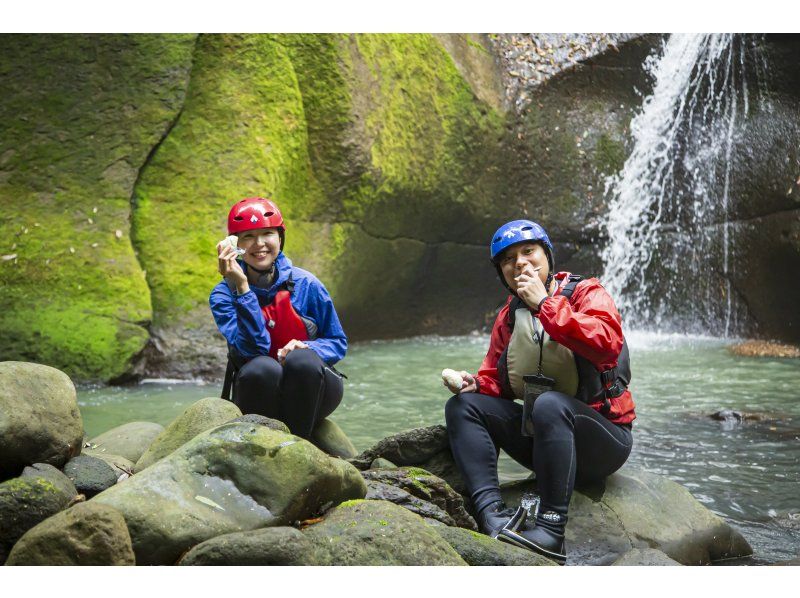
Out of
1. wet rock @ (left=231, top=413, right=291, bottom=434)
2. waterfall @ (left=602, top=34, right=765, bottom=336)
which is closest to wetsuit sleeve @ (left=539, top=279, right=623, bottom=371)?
wet rock @ (left=231, top=413, right=291, bottom=434)

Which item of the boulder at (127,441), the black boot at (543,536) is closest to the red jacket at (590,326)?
the black boot at (543,536)

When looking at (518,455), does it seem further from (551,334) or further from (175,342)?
(175,342)

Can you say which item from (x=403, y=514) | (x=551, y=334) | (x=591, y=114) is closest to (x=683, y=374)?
(x=591, y=114)

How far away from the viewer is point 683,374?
28.0 feet

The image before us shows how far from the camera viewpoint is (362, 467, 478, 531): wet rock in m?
3.77

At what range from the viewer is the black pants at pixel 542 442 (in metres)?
3.68

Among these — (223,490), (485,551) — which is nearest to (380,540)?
(485,551)

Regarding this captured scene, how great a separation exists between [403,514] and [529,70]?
9251 millimetres

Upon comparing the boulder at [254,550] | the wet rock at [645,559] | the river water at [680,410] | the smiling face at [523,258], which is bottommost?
the river water at [680,410]

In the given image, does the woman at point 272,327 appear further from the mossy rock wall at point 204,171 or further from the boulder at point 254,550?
the mossy rock wall at point 204,171

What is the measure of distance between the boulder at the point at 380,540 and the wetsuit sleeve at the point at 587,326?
990 mm

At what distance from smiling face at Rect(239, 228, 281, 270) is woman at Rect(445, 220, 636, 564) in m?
1.21

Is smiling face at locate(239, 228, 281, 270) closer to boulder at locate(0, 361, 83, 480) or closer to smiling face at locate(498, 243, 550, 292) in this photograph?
boulder at locate(0, 361, 83, 480)

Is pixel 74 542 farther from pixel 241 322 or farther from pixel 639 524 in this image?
pixel 639 524
